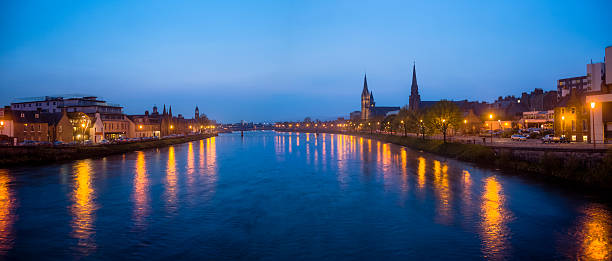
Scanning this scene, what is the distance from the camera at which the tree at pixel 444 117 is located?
2559 inches

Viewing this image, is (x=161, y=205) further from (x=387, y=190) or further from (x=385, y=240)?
(x=387, y=190)

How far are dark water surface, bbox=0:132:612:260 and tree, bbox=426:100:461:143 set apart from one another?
97.2 ft

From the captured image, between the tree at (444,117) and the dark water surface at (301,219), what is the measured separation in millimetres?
29621

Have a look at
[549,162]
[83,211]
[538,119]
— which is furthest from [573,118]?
[83,211]

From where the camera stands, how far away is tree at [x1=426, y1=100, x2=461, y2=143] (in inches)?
2559

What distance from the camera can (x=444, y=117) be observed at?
64.0 m

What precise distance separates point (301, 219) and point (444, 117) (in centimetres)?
5007

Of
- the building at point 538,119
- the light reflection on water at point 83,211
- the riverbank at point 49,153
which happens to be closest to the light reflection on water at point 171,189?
the light reflection on water at point 83,211

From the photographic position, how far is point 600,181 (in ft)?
89.2

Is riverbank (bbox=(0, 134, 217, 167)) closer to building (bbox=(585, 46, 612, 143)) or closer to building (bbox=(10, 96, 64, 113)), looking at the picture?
building (bbox=(10, 96, 64, 113))

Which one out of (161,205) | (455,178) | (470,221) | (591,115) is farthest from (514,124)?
(161,205)

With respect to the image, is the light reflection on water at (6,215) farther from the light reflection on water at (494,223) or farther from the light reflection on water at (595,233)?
the light reflection on water at (595,233)

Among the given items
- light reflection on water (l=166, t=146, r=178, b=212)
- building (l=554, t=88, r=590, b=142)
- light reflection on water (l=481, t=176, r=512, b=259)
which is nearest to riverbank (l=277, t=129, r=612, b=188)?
light reflection on water (l=481, t=176, r=512, b=259)

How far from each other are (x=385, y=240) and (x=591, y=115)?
37.0 meters
